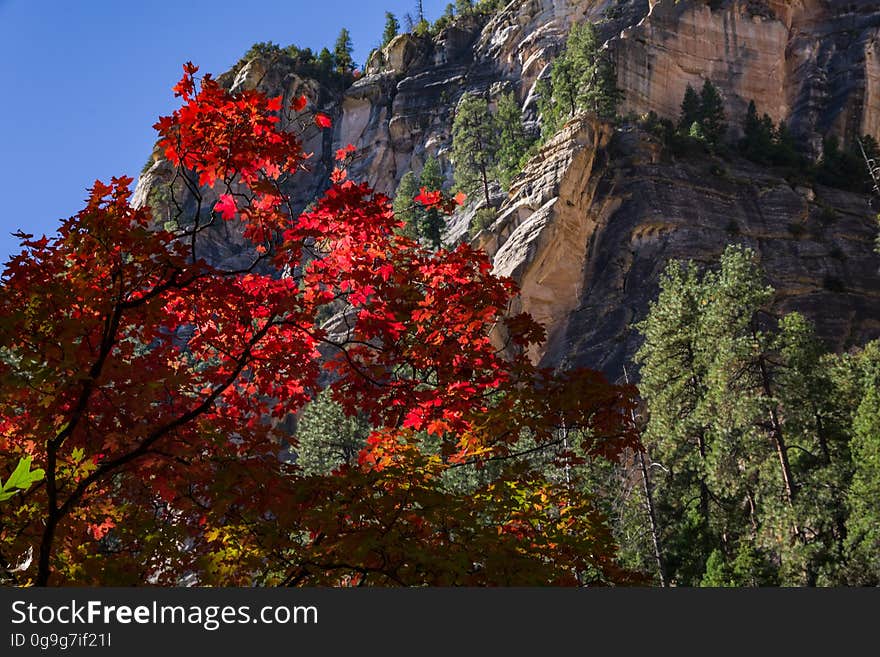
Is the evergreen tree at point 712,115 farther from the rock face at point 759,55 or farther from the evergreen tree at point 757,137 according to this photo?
the rock face at point 759,55

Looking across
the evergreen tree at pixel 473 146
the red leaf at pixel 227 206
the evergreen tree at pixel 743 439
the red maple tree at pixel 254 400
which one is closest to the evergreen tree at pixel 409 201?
the evergreen tree at pixel 473 146

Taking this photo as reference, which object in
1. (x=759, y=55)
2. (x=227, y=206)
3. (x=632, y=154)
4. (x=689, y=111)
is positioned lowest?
(x=227, y=206)

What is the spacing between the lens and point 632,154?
5059 cm

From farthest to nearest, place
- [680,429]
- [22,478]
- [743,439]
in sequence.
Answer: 1. [680,429]
2. [743,439]
3. [22,478]

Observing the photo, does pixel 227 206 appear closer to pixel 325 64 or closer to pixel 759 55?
pixel 759 55

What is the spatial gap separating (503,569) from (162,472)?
2.70m

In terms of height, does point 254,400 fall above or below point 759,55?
below

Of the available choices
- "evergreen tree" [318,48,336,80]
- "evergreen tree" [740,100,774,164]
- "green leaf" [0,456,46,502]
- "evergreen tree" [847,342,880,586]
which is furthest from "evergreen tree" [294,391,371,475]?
"evergreen tree" [318,48,336,80]

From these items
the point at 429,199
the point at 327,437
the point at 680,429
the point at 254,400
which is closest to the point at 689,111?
the point at 327,437

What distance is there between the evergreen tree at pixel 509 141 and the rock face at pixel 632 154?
3254 mm

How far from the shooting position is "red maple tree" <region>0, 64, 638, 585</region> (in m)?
5.67

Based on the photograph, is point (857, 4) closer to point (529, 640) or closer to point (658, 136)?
point (658, 136)

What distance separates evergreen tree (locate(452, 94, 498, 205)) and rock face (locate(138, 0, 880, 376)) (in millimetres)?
4954

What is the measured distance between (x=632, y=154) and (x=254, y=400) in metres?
46.5
